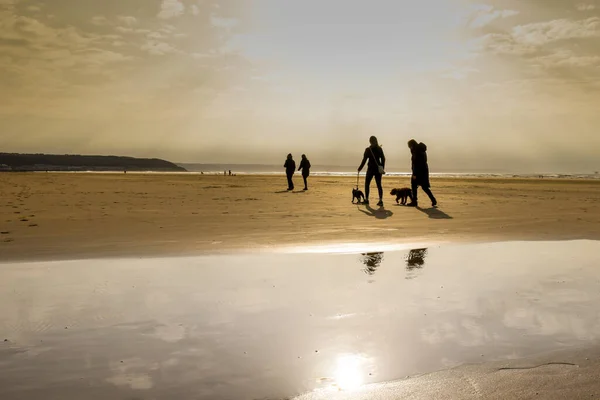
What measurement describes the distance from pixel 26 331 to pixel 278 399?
8.57 ft

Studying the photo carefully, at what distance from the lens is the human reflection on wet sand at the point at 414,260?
772cm

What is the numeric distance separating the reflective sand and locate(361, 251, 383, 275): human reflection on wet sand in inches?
3.0

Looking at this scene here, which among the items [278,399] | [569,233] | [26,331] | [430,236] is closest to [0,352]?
[26,331]

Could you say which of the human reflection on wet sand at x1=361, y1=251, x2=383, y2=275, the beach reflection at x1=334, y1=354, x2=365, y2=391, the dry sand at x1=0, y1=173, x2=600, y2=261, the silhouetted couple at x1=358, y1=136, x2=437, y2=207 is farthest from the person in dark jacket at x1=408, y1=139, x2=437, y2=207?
the beach reflection at x1=334, y1=354, x2=365, y2=391

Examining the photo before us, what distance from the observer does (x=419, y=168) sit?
2023 cm

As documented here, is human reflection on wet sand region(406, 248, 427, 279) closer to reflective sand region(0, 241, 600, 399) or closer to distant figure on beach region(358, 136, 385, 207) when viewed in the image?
reflective sand region(0, 241, 600, 399)

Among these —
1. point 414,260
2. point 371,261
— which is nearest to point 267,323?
point 371,261

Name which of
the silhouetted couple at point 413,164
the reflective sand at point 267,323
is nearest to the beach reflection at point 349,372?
the reflective sand at point 267,323

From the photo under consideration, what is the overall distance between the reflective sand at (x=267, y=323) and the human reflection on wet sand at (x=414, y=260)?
79mm

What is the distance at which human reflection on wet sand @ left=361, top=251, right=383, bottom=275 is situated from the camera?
25.9 ft

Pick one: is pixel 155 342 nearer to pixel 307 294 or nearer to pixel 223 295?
pixel 223 295

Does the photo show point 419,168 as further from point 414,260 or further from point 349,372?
point 349,372

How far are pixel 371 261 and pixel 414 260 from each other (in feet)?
2.34

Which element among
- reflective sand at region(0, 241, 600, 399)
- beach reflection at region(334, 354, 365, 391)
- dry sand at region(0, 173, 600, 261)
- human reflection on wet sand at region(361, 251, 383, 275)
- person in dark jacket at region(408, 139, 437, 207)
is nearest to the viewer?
beach reflection at region(334, 354, 365, 391)
